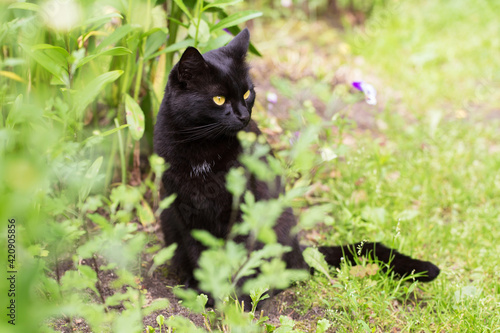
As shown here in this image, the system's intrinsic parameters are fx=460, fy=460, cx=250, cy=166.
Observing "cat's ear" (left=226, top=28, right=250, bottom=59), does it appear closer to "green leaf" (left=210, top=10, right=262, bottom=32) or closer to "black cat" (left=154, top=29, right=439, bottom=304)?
"black cat" (left=154, top=29, right=439, bottom=304)

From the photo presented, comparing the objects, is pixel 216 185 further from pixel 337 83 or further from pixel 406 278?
pixel 337 83

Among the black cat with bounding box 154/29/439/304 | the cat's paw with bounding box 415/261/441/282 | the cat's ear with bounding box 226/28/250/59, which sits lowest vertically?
the cat's paw with bounding box 415/261/441/282

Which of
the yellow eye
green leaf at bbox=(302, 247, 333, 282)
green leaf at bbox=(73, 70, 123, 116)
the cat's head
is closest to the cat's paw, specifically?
Result: green leaf at bbox=(302, 247, 333, 282)

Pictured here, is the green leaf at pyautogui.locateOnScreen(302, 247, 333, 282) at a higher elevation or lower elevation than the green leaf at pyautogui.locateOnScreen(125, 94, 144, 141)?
lower

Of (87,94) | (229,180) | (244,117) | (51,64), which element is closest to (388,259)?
(244,117)

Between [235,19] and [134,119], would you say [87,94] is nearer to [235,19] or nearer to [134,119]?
[134,119]

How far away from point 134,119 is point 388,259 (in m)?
1.36

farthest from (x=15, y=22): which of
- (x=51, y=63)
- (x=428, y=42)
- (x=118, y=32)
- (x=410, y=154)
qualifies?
(x=428, y=42)

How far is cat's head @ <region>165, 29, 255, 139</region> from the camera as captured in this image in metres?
1.89

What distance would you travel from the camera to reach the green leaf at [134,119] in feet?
6.98

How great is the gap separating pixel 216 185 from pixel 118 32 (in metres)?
0.76

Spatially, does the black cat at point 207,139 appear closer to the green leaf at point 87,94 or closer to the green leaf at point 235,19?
the green leaf at point 235,19

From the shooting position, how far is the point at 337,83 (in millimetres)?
4191

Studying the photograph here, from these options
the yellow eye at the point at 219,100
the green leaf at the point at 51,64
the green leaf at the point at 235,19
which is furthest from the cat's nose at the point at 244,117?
the green leaf at the point at 51,64
